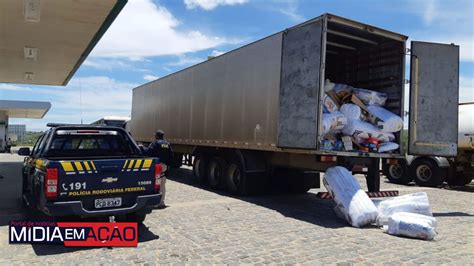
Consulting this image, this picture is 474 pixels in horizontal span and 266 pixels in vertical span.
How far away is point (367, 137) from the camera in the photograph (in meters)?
8.80

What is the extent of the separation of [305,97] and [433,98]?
3178mm

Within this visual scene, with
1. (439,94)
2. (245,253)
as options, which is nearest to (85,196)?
(245,253)

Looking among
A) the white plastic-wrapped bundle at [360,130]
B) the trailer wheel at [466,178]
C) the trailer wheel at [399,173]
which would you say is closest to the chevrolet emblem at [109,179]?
the white plastic-wrapped bundle at [360,130]

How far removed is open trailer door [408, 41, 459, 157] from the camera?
925 centimetres

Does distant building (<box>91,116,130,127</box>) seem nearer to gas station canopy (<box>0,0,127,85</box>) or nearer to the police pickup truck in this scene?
gas station canopy (<box>0,0,127,85</box>)

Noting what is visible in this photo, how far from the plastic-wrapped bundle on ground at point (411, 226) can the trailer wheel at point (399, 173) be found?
8.24m

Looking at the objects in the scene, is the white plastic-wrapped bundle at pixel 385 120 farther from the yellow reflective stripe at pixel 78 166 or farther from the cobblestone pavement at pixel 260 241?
the yellow reflective stripe at pixel 78 166

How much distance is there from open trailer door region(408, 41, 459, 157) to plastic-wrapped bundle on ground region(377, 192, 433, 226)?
5.66 ft

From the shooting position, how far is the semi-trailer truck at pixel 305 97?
834 centimetres

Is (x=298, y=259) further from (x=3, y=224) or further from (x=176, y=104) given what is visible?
(x=176, y=104)

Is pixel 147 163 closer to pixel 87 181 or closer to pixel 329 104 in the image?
pixel 87 181

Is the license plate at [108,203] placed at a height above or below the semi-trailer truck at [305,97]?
below

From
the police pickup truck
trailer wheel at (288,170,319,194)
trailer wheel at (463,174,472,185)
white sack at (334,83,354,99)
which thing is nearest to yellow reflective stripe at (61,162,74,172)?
the police pickup truck

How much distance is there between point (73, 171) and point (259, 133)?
508 cm
